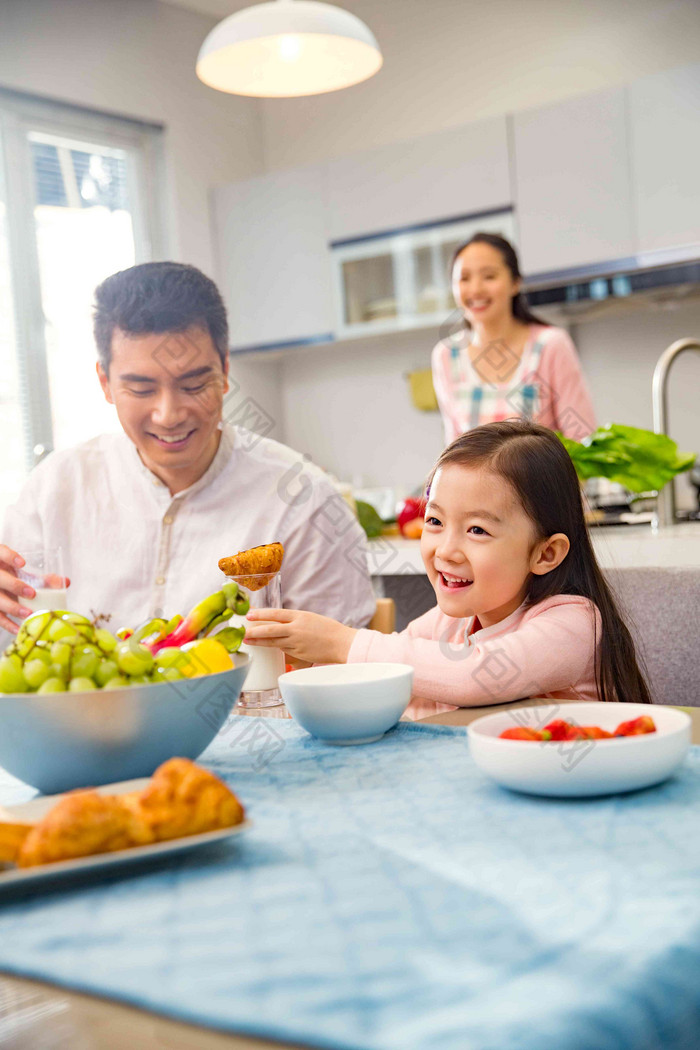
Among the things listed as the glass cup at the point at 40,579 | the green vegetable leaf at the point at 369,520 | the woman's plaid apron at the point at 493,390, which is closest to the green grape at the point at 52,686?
the glass cup at the point at 40,579

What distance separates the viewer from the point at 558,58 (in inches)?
163

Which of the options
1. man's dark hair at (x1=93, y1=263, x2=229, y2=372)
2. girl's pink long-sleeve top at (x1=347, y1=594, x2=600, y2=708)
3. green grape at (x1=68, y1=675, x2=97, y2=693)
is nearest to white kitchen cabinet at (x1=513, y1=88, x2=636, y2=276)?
man's dark hair at (x1=93, y1=263, x2=229, y2=372)

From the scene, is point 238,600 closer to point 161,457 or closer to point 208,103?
point 161,457

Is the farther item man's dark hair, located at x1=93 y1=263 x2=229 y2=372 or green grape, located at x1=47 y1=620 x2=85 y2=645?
man's dark hair, located at x1=93 y1=263 x2=229 y2=372

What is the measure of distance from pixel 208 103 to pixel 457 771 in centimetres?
447

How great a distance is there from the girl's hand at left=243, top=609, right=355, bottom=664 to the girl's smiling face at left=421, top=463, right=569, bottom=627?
0.55 feet

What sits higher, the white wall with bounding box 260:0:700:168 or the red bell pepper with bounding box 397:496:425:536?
the white wall with bounding box 260:0:700:168

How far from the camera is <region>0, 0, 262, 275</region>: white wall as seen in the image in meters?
3.86

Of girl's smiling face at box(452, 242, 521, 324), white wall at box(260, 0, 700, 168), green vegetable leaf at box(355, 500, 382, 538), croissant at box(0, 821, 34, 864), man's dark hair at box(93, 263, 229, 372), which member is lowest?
green vegetable leaf at box(355, 500, 382, 538)

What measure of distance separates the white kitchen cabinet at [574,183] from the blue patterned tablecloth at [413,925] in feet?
10.7

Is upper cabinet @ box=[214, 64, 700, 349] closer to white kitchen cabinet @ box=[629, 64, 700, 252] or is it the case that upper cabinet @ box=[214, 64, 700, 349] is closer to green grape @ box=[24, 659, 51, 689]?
white kitchen cabinet @ box=[629, 64, 700, 252]

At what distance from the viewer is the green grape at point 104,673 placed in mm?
768

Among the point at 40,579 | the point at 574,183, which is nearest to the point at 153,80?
the point at 574,183

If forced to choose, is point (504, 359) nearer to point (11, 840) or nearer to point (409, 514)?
point (409, 514)
